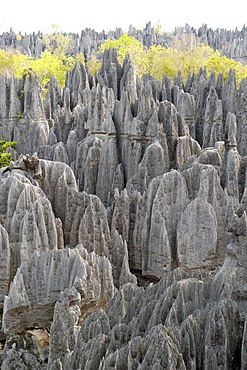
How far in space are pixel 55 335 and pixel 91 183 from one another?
389 inches

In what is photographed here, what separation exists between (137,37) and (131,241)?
54549 millimetres

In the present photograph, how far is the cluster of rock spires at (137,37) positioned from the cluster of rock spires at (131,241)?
3938cm

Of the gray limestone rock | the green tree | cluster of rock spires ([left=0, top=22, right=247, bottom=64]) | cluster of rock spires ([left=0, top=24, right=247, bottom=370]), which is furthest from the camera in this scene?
cluster of rock spires ([left=0, top=22, right=247, bottom=64])

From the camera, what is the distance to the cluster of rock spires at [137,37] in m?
59.2

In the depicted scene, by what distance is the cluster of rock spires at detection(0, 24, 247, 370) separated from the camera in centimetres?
548

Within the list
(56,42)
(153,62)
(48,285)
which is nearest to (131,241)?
(48,285)

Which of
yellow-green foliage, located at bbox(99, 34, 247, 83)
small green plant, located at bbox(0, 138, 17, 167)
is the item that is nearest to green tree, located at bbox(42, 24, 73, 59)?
yellow-green foliage, located at bbox(99, 34, 247, 83)

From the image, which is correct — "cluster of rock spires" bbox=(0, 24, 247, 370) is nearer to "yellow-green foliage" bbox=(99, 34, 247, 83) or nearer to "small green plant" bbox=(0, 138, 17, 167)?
"small green plant" bbox=(0, 138, 17, 167)

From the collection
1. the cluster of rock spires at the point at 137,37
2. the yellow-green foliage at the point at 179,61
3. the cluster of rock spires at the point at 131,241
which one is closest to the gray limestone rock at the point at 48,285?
the cluster of rock spires at the point at 131,241

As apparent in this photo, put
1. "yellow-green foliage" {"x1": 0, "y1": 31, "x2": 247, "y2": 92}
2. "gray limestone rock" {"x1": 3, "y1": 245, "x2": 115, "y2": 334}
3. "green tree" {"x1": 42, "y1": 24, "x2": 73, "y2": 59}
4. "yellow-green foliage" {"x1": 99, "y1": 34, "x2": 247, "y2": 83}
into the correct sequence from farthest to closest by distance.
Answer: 1. "green tree" {"x1": 42, "y1": 24, "x2": 73, "y2": 59}
2. "yellow-green foliage" {"x1": 0, "y1": 31, "x2": 247, "y2": 92}
3. "yellow-green foliage" {"x1": 99, "y1": 34, "x2": 247, "y2": 83}
4. "gray limestone rock" {"x1": 3, "y1": 245, "x2": 115, "y2": 334}

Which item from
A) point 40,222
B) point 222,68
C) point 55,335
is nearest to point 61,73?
point 222,68

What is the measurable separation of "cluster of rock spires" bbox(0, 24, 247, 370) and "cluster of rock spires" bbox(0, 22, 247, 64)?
39378mm

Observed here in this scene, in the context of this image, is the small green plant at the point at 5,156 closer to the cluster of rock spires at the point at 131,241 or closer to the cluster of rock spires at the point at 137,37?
the cluster of rock spires at the point at 131,241

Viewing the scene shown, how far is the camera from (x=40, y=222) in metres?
10.4
